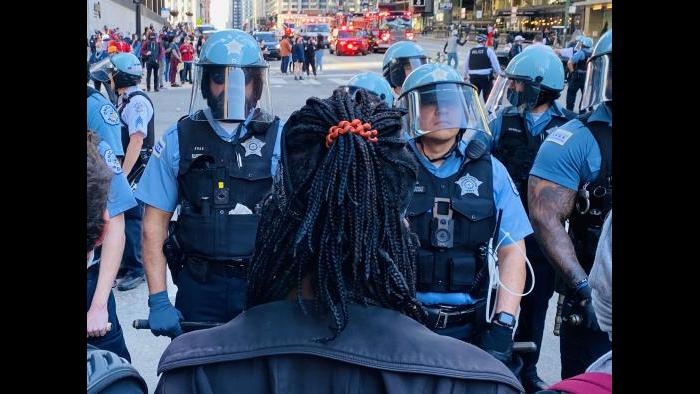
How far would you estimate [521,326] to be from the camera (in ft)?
13.4

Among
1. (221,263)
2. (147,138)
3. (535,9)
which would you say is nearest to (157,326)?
(221,263)

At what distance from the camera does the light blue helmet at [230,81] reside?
330 cm

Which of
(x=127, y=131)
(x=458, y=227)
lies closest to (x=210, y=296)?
(x=458, y=227)

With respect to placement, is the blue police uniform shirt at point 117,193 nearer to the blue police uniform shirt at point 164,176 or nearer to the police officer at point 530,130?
the blue police uniform shirt at point 164,176

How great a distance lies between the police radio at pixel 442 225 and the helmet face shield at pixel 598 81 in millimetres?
937

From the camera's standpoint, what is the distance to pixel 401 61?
6039 mm

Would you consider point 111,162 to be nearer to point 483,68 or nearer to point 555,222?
point 555,222

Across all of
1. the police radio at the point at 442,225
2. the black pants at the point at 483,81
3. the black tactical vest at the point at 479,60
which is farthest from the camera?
the black tactical vest at the point at 479,60

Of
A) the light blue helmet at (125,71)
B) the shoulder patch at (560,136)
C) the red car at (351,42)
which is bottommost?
the shoulder patch at (560,136)

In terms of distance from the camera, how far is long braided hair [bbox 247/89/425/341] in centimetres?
151

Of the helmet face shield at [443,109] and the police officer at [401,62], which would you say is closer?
the helmet face shield at [443,109]

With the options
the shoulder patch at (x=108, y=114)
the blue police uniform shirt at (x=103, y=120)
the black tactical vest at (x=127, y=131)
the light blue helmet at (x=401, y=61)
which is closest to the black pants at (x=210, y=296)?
the blue police uniform shirt at (x=103, y=120)

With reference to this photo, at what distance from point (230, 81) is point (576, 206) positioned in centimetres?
169

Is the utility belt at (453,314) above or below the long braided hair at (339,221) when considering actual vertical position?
below
